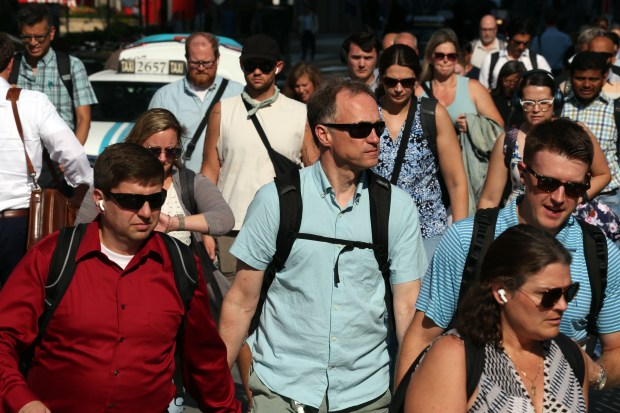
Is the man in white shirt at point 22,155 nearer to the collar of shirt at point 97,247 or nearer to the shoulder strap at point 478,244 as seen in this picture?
the collar of shirt at point 97,247

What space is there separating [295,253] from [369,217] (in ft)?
1.03

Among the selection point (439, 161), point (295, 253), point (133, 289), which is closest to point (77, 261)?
point (133, 289)

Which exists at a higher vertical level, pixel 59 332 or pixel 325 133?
pixel 325 133

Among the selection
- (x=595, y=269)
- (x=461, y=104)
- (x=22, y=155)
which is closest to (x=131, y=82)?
(x=461, y=104)

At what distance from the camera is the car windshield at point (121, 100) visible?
1241cm

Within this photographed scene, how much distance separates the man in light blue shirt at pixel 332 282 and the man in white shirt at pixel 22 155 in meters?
2.00

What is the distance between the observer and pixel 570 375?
3707mm

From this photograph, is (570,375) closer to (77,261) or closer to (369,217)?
(369,217)

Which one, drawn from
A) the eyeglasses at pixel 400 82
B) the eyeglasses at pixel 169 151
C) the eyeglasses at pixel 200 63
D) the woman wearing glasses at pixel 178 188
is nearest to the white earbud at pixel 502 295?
the woman wearing glasses at pixel 178 188

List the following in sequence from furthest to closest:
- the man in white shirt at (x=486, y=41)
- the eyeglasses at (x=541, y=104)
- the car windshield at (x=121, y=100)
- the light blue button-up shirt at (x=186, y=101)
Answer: the man in white shirt at (x=486, y=41) < the car windshield at (x=121, y=100) < the light blue button-up shirt at (x=186, y=101) < the eyeglasses at (x=541, y=104)

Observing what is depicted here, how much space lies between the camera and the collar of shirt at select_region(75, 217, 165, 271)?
4168mm

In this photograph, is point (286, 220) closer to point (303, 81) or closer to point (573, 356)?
point (573, 356)

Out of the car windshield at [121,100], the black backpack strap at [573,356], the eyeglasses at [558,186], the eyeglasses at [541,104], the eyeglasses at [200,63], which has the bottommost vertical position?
the car windshield at [121,100]

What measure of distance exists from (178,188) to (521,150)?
184 centimetres
